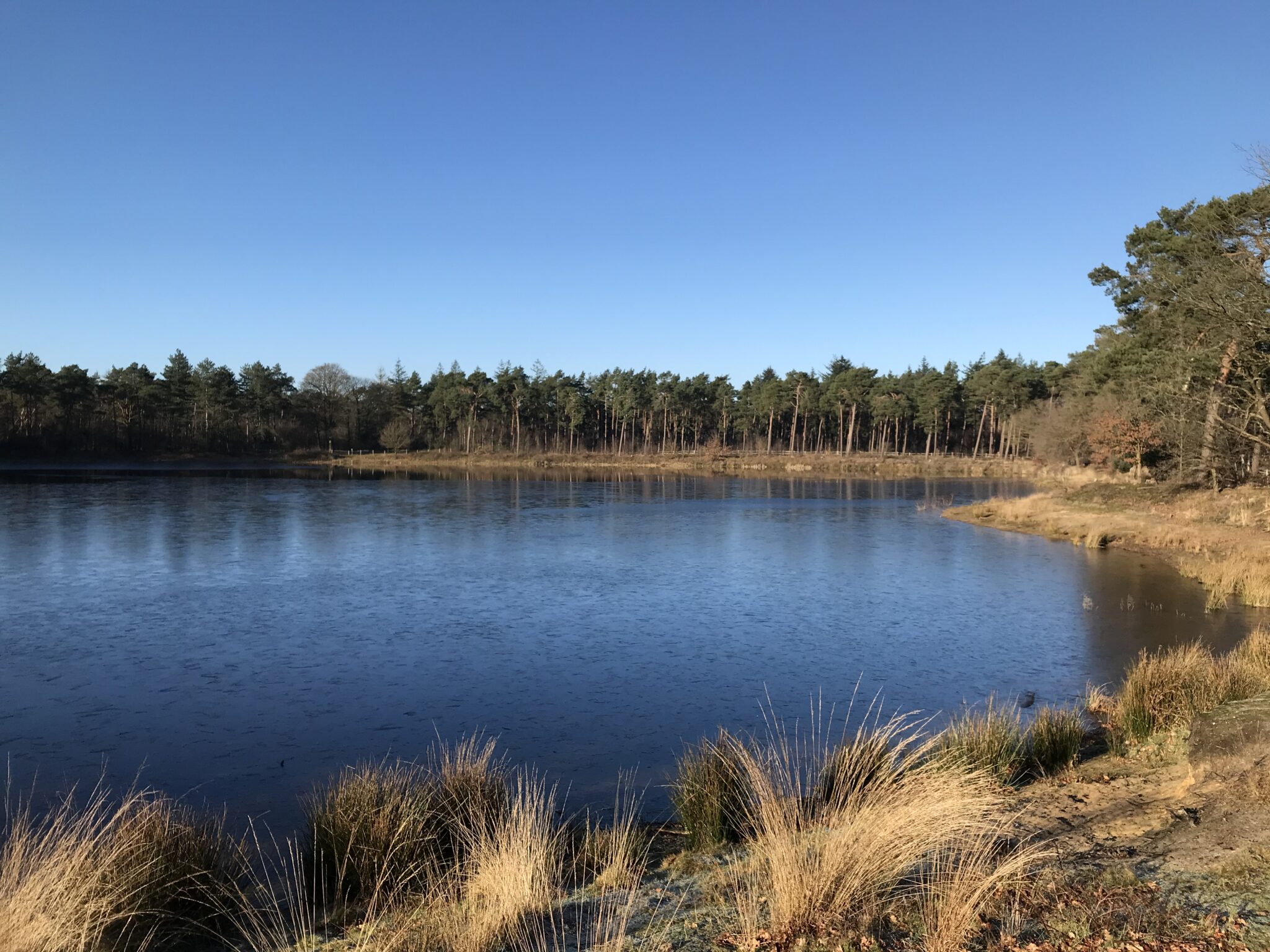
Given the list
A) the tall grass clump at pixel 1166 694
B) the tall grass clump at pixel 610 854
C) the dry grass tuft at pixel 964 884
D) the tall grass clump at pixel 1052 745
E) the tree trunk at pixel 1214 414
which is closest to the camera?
the dry grass tuft at pixel 964 884

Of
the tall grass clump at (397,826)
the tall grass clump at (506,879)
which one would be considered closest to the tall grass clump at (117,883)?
the tall grass clump at (397,826)

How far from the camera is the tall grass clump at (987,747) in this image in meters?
7.77

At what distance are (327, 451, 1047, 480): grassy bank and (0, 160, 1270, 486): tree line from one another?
3.58 m

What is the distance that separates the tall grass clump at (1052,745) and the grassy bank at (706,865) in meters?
0.03

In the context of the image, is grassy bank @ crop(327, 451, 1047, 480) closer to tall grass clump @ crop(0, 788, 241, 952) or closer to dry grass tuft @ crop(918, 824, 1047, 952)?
tall grass clump @ crop(0, 788, 241, 952)

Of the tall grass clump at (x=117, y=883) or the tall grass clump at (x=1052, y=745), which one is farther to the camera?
the tall grass clump at (x=1052, y=745)

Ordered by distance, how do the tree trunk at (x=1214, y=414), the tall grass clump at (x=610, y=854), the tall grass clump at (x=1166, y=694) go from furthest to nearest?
the tree trunk at (x=1214, y=414), the tall grass clump at (x=1166, y=694), the tall grass clump at (x=610, y=854)

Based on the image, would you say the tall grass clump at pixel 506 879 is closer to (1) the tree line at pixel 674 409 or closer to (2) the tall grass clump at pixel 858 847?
(2) the tall grass clump at pixel 858 847

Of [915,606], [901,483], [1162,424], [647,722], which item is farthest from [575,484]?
[647,722]

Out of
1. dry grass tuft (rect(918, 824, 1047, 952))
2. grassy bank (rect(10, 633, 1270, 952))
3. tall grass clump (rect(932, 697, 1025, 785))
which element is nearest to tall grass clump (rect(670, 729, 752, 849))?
grassy bank (rect(10, 633, 1270, 952))

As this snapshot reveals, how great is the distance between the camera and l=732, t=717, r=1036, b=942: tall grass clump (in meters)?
4.86

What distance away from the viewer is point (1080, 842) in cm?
605

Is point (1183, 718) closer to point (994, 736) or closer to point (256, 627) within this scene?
point (994, 736)

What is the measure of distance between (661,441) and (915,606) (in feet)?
298
